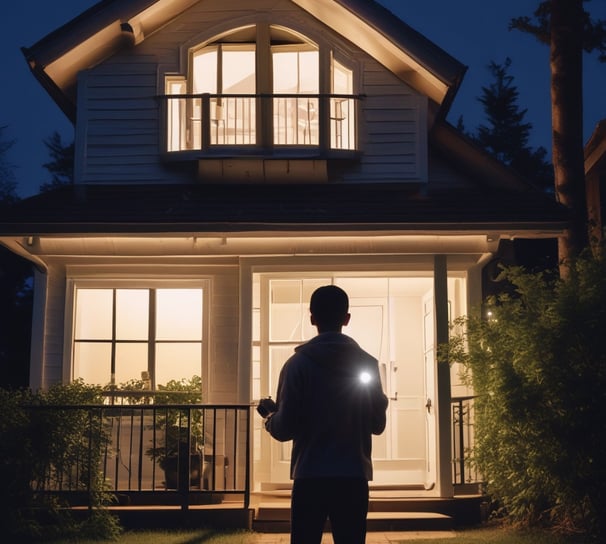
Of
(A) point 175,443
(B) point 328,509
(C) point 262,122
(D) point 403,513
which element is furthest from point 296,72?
(B) point 328,509

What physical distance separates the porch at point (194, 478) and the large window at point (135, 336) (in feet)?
1.26

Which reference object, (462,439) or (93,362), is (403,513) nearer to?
Result: (462,439)

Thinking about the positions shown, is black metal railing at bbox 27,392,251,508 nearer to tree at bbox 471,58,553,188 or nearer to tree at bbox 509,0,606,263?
tree at bbox 509,0,606,263

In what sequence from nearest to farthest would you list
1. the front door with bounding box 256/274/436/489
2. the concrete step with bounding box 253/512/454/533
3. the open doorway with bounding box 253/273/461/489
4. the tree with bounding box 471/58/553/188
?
the concrete step with bounding box 253/512/454/533, the open doorway with bounding box 253/273/461/489, the front door with bounding box 256/274/436/489, the tree with bounding box 471/58/553/188

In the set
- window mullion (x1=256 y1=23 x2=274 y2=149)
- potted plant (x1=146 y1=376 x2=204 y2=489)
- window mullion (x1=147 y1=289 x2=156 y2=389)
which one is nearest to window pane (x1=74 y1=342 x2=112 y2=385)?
window mullion (x1=147 y1=289 x2=156 y2=389)

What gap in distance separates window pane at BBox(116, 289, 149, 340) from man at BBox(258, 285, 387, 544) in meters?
7.57

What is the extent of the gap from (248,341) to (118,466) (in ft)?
6.13

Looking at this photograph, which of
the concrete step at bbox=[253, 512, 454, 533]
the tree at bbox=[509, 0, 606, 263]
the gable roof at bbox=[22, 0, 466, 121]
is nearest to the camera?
the concrete step at bbox=[253, 512, 454, 533]

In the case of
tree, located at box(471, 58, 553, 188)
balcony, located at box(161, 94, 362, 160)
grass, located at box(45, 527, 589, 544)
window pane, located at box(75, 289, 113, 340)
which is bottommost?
grass, located at box(45, 527, 589, 544)

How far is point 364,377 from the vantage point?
180 inches

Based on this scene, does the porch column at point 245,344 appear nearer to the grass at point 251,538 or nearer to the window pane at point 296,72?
the grass at point 251,538

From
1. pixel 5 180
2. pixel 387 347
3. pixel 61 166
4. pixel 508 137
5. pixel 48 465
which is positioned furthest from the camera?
pixel 508 137

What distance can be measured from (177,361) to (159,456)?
124cm

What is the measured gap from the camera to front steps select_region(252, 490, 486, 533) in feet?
33.7
